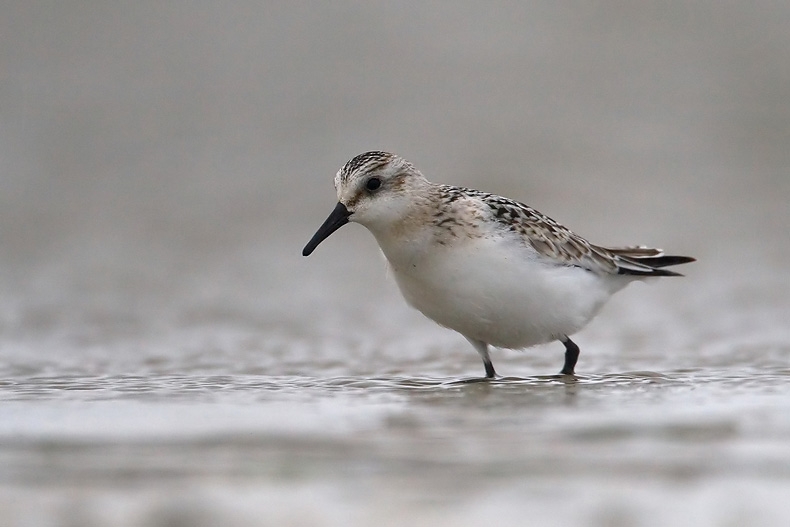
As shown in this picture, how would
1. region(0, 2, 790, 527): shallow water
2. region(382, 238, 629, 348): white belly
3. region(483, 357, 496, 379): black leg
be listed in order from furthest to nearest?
1. region(483, 357, 496, 379): black leg
2. region(382, 238, 629, 348): white belly
3. region(0, 2, 790, 527): shallow water

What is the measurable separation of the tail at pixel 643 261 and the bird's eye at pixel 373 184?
4.96ft

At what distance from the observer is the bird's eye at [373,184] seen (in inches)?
216

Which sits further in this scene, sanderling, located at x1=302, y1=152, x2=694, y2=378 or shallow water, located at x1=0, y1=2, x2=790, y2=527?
sanderling, located at x1=302, y1=152, x2=694, y2=378

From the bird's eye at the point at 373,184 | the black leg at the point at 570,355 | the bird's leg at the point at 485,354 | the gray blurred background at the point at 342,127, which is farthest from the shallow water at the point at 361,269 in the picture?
the bird's eye at the point at 373,184

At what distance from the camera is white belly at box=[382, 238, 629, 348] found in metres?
5.28

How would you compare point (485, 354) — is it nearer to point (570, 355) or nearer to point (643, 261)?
point (570, 355)

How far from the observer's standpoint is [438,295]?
532cm

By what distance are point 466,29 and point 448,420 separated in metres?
10.4

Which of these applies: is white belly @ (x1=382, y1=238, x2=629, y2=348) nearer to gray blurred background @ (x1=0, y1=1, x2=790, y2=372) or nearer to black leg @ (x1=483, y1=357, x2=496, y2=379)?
black leg @ (x1=483, y1=357, x2=496, y2=379)

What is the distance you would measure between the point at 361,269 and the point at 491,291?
4297mm

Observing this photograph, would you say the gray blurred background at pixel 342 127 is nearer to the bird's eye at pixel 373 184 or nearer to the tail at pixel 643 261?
the tail at pixel 643 261

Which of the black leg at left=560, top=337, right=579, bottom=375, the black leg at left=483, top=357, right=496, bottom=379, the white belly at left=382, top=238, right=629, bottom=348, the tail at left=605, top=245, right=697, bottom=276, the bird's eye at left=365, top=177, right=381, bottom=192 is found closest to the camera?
the white belly at left=382, top=238, right=629, bottom=348

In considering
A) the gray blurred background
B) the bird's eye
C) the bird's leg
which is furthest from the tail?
the gray blurred background

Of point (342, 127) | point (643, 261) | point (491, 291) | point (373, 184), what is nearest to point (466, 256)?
point (491, 291)
